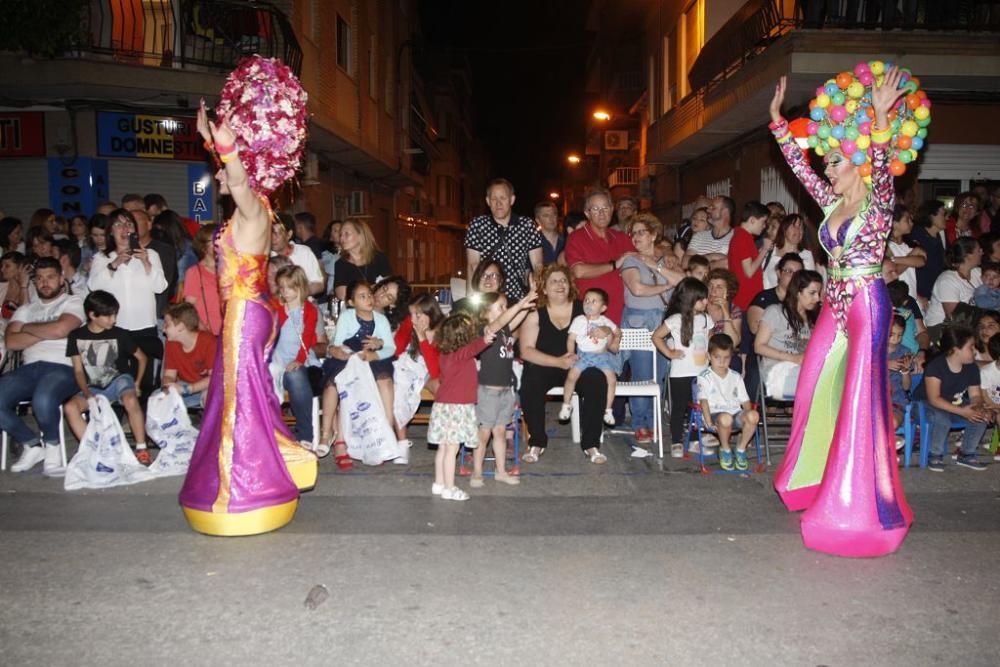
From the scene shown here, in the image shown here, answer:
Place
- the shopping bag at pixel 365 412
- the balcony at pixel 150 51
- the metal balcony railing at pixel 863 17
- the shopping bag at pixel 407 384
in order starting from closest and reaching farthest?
the shopping bag at pixel 365 412 < the shopping bag at pixel 407 384 < the metal balcony railing at pixel 863 17 < the balcony at pixel 150 51

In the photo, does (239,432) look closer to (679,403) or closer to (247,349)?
(247,349)

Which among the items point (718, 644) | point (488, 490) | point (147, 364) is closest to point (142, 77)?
point (147, 364)

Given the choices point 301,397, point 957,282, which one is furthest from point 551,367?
point 957,282

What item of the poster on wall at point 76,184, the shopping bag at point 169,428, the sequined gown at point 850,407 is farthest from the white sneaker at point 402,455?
the poster on wall at point 76,184

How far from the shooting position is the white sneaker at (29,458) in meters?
6.69

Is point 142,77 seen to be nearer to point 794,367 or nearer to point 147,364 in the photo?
point 147,364

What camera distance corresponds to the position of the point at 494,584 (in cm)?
435

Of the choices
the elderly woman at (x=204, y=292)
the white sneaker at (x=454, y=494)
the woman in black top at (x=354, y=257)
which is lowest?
the white sneaker at (x=454, y=494)

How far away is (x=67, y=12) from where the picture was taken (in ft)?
39.3

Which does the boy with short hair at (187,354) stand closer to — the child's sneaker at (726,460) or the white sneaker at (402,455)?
the white sneaker at (402,455)

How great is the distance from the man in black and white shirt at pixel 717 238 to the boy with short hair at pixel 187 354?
481cm

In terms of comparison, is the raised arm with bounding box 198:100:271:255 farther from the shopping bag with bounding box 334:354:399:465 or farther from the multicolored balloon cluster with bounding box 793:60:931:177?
the multicolored balloon cluster with bounding box 793:60:931:177

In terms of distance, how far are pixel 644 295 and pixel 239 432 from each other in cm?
405

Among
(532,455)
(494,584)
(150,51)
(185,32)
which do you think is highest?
(185,32)
